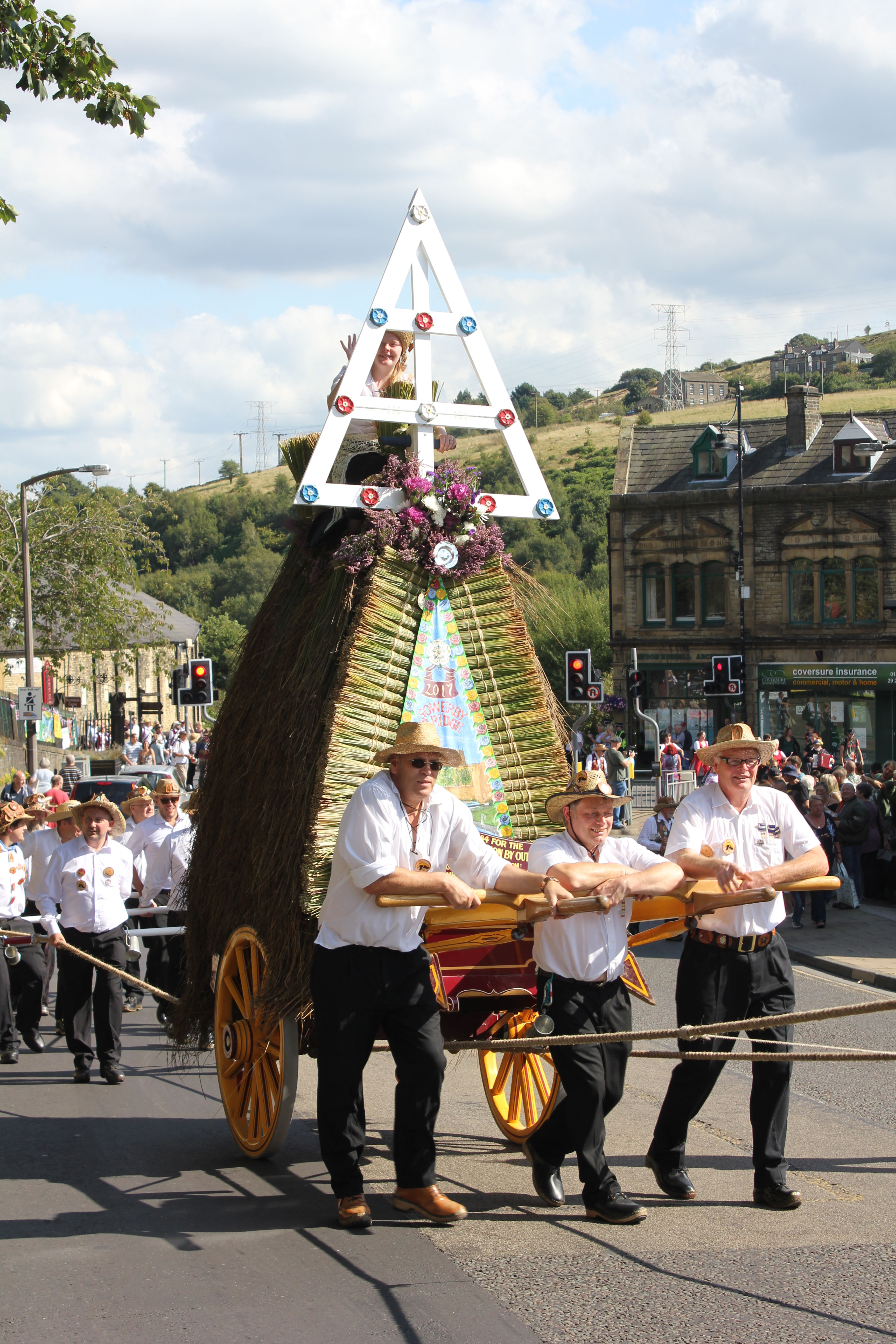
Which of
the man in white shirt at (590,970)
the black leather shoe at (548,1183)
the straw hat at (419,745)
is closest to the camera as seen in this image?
the man in white shirt at (590,970)

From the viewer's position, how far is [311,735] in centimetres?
626

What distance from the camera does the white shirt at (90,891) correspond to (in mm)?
8797

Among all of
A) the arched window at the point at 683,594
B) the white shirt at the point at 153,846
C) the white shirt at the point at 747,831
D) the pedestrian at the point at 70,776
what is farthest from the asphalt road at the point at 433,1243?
the arched window at the point at 683,594

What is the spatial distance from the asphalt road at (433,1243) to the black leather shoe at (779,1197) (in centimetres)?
6


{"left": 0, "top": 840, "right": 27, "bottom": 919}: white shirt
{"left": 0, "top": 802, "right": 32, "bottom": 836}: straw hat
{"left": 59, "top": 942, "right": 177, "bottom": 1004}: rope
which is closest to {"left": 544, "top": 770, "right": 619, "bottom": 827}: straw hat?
{"left": 59, "top": 942, "right": 177, "bottom": 1004}: rope

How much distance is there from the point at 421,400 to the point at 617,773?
1779cm

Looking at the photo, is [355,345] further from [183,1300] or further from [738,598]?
[738,598]

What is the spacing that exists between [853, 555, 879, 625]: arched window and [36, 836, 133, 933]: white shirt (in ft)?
111

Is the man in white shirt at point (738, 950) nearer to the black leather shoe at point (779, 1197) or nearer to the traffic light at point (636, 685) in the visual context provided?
the black leather shoe at point (779, 1197)

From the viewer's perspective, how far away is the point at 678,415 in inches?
4198

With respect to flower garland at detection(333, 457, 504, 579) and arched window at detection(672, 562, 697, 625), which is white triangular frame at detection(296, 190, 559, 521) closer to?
flower garland at detection(333, 457, 504, 579)

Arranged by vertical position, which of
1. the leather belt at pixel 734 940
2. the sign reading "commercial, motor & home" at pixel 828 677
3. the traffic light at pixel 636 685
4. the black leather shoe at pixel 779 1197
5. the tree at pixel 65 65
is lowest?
the black leather shoe at pixel 779 1197

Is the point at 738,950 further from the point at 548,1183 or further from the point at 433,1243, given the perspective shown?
the point at 433,1243

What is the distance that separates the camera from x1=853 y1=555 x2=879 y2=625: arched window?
3928cm
